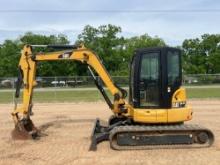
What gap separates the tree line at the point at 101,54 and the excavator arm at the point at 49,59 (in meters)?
49.9

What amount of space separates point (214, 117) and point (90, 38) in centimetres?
5370

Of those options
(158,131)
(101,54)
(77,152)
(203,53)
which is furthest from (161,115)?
(203,53)

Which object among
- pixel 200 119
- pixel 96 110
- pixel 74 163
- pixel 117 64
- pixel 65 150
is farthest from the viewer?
pixel 117 64

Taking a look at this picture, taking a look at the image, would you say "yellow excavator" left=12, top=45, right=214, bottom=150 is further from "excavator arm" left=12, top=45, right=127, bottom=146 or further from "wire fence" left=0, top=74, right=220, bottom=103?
"wire fence" left=0, top=74, right=220, bottom=103

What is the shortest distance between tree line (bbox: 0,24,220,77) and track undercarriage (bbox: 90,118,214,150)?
168 feet

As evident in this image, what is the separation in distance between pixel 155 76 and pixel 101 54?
192ft

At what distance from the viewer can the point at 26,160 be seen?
1139cm

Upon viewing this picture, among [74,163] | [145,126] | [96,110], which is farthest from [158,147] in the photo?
[96,110]

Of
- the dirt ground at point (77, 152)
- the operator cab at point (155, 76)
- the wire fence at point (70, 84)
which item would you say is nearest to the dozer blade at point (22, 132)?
the dirt ground at point (77, 152)

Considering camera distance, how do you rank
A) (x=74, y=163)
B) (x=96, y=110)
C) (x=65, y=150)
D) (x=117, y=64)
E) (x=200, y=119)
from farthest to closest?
(x=117, y=64) < (x=96, y=110) < (x=200, y=119) < (x=65, y=150) < (x=74, y=163)

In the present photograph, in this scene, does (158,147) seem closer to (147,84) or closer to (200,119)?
(147,84)

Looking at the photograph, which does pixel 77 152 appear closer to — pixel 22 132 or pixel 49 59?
pixel 22 132

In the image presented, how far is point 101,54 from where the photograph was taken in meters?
71.4

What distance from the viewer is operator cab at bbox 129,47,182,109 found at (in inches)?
508
